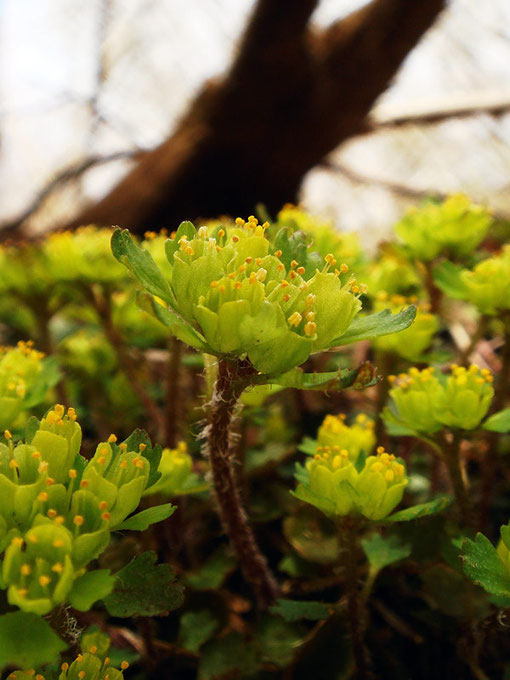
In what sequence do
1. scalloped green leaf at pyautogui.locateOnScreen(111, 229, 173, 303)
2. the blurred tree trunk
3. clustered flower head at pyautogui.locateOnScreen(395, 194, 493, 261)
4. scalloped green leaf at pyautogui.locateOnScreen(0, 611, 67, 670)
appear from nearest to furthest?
scalloped green leaf at pyautogui.locateOnScreen(0, 611, 67, 670), scalloped green leaf at pyautogui.locateOnScreen(111, 229, 173, 303), clustered flower head at pyautogui.locateOnScreen(395, 194, 493, 261), the blurred tree trunk

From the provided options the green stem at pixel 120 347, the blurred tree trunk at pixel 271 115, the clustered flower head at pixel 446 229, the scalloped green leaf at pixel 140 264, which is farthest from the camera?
the blurred tree trunk at pixel 271 115

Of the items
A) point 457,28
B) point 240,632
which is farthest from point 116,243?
point 457,28

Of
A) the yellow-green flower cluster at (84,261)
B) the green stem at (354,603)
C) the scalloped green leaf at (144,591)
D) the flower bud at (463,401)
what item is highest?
the yellow-green flower cluster at (84,261)

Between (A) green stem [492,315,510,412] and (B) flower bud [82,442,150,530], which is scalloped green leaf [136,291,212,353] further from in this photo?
(A) green stem [492,315,510,412]

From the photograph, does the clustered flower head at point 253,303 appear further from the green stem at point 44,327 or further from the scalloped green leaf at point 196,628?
the green stem at point 44,327

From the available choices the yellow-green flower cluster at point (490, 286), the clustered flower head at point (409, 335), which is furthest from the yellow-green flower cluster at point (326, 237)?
the yellow-green flower cluster at point (490, 286)

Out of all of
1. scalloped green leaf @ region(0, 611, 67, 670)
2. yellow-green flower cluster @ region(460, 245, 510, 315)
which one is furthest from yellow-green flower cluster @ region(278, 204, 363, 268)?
scalloped green leaf @ region(0, 611, 67, 670)

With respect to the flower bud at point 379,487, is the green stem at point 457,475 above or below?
below
